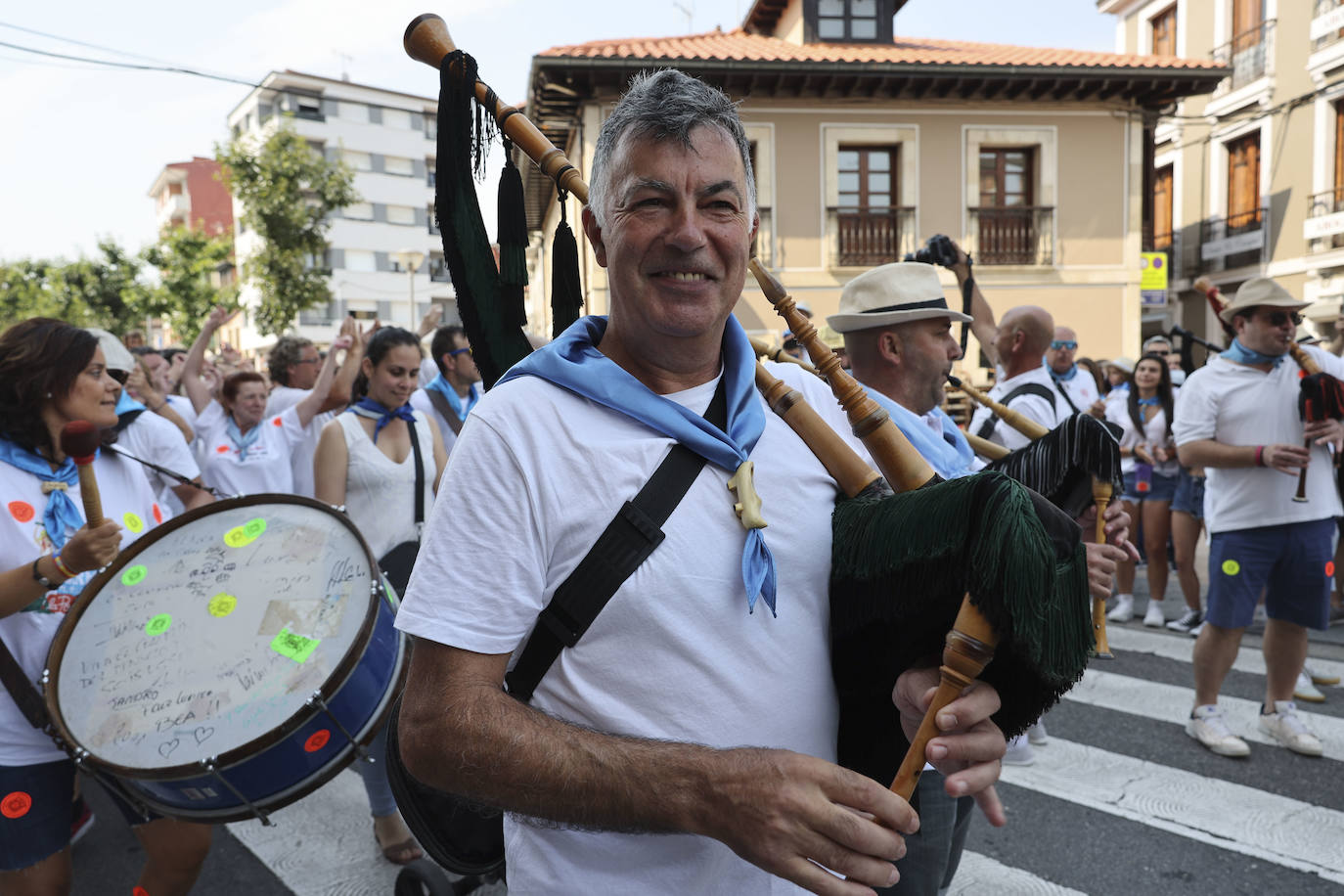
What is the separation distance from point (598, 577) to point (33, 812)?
82.0 inches

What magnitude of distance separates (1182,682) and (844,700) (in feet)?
16.0

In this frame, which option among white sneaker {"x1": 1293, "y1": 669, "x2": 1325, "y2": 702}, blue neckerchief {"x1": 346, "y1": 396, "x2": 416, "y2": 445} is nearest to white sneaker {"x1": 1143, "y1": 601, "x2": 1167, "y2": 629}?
white sneaker {"x1": 1293, "y1": 669, "x2": 1325, "y2": 702}

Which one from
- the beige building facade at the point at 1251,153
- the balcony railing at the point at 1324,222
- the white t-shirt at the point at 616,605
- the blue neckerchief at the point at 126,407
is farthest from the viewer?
the beige building facade at the point at 1251,153

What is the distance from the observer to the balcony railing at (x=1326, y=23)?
18156 millimetres

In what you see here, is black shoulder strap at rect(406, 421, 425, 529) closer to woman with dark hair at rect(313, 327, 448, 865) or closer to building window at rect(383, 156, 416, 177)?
woman with dark hair at rect(313, 327, 448, 865)

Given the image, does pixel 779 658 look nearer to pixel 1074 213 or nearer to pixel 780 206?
pixel 780 206

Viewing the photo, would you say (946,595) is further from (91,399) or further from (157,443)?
(157,443)

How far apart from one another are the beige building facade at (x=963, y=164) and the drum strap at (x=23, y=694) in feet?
Answer: 46.2

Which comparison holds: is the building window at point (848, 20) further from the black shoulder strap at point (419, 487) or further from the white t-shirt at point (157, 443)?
the white t-shirt at point (157, 443)

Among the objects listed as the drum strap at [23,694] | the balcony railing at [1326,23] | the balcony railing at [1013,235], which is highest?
the balcony railing at [1326,23]

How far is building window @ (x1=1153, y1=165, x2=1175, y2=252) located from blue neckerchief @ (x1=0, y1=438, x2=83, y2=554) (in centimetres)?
2599

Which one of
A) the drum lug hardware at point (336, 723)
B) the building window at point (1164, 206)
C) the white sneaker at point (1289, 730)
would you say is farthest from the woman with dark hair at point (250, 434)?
the building window at point (1164, 206)

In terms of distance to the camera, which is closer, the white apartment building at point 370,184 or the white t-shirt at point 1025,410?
the white t-shirt at point 1025,410

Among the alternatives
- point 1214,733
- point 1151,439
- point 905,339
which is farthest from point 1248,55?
point 905,339
